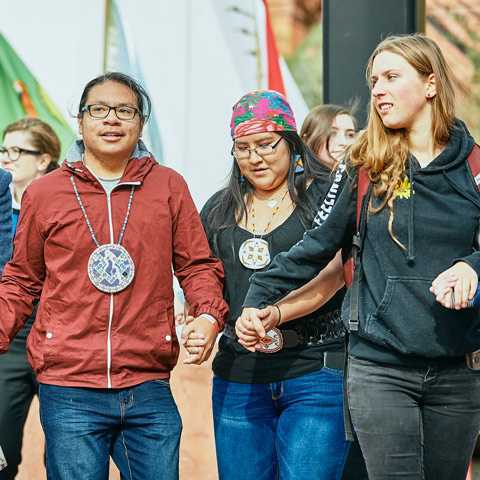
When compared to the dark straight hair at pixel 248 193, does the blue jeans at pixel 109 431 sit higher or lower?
lower

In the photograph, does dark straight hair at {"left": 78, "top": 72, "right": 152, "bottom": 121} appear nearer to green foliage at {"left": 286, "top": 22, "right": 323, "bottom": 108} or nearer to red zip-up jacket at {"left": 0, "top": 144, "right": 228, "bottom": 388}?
red zip-up jacket at {"left": 0, "top": 144, "right": 228, "bottom": 388}

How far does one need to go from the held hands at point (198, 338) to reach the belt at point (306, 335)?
0.33 meters

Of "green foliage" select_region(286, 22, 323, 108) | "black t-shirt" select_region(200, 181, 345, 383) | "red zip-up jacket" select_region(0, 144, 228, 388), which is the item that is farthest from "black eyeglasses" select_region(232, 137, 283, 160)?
"green foliage" select_region(286, 22, 323, 108)

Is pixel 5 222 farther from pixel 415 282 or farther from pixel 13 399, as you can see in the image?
pixel 415 282

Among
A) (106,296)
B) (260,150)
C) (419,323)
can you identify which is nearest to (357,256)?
(419,323)

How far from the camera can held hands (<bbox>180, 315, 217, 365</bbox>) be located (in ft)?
9.53

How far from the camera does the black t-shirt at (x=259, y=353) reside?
10.5ft

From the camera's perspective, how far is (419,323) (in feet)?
8.63

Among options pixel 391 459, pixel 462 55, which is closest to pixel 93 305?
pixel 391 459

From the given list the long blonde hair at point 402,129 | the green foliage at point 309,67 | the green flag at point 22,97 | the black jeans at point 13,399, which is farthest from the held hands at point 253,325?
the green foliage at point 309,67

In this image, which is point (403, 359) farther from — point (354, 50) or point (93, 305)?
point (354, 50)

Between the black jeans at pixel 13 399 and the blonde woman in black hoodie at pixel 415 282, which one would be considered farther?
the black jeans at pixel 13 399

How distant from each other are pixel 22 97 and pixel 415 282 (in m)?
4.03

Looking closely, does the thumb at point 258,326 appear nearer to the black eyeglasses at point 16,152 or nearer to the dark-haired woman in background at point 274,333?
the dark-haired woman in background at point 274,333
